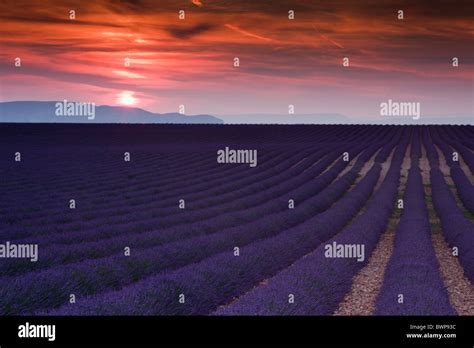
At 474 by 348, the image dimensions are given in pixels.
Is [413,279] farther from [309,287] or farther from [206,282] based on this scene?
[206,282]

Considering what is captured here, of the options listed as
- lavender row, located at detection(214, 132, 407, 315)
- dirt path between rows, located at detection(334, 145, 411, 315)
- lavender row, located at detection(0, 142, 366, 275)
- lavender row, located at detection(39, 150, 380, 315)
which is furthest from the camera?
lavender row, located at detection(0, 142, 366, 275)

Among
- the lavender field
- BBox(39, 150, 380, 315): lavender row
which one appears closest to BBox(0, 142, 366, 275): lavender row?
the lavender field

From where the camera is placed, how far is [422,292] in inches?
220

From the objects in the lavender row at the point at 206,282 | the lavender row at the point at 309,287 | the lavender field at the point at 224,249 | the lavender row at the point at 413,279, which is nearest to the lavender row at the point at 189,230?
the lavender field at the point at 224,249

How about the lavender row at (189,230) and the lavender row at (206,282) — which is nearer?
the lavender row at (206,282)

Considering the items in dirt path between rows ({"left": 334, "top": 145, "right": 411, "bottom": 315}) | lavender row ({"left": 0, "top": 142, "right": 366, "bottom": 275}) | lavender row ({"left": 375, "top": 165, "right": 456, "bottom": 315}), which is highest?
lavender row ({"left": 0, "top": 142, "right": 366, "bottom": 275})

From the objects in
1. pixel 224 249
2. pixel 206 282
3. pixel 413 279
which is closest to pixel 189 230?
pixel 224 249

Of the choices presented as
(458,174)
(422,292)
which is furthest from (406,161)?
(422,292)

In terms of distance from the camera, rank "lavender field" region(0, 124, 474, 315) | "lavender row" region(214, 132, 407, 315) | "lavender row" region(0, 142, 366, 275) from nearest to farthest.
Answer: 1. "lavender row" region(214, 132, 407, 315)
2. "lavender field" region(0, 124, 474, 315)
3. "lavender row" region(0, 142, 366, 275)

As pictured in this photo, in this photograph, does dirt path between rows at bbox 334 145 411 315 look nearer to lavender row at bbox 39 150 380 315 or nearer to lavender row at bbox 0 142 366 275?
lavender row at bbox 39 150 380 315

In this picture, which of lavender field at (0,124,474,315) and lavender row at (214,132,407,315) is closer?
lavender row at (214,132,407,315)

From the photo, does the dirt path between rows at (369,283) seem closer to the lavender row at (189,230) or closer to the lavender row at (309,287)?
the lavender row at (309,287)

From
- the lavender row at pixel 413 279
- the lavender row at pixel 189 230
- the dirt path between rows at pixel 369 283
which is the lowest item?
the dirt path between rows at pixel 369 283
